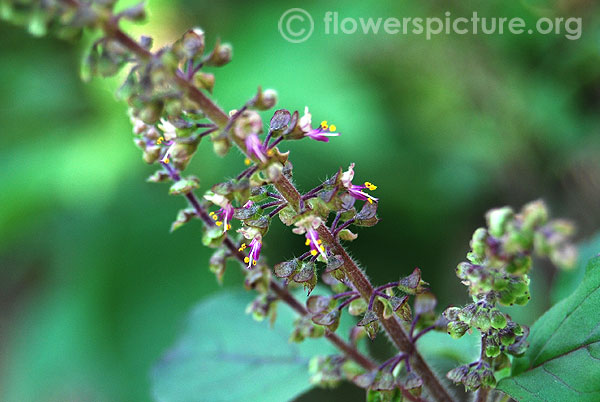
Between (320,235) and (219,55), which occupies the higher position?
(219,55)

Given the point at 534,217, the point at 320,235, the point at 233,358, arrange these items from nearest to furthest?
the point at 534,217 → the point at 320,235 → the point at 233,358

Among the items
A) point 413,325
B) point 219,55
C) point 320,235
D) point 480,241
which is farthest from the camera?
point 413,325

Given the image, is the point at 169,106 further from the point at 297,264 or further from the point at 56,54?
the point at 56,54

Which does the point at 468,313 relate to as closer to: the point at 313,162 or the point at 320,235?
the point at 320,235

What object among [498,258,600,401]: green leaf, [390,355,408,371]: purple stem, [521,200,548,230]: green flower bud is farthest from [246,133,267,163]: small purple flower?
[498,258,600,401]: green leaf

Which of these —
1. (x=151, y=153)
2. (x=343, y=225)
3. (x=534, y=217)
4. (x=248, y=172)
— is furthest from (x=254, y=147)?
(x=534, y=217)

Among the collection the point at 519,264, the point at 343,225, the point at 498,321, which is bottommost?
the point at 498,321

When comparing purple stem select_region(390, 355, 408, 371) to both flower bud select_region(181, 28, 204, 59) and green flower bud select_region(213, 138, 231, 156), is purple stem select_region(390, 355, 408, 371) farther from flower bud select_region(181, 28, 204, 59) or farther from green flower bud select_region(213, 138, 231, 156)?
flower bud select_region(181, 28, 204, 59)

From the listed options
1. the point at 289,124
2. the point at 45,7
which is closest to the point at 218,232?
the point at 289,124
